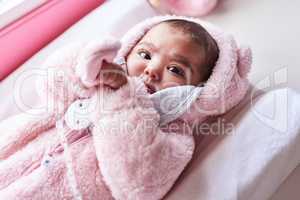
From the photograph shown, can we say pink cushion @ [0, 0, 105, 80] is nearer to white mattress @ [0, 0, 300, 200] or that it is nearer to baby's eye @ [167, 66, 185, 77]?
white mattress @ [0, 0, 300, 200]

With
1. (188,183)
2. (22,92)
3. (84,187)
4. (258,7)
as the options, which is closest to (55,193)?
(84,187)

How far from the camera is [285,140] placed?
0.98 metres

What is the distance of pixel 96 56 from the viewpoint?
2.75ft

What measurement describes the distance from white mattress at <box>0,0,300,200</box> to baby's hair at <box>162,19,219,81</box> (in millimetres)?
126

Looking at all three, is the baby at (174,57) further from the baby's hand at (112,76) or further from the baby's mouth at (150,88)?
the baby's hand at (112,76)

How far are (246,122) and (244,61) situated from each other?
15cm

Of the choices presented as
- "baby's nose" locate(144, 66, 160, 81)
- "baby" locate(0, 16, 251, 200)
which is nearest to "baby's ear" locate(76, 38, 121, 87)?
"baby" locate(0, 16, 251, 200)

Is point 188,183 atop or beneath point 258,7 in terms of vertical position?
beneath

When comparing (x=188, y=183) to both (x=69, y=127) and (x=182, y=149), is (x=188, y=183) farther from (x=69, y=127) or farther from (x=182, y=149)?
(x=69, y=127)

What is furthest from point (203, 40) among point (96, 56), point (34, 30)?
point (34, 30)

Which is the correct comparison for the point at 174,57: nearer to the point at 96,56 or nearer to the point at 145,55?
the point at 145,55

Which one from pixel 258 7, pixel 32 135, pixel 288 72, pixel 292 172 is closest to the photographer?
pixel 32 135

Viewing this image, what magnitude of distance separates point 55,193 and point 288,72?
0.74 meters

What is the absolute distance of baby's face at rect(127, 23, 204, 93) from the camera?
102cm
